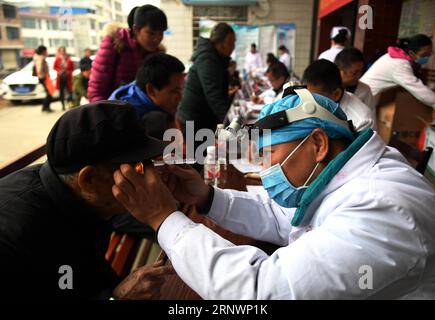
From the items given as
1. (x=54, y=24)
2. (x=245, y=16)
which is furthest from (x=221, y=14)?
(x=54, y=24)

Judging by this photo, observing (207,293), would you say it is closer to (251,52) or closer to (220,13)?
(251,52)

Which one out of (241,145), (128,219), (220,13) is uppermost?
(220,13)

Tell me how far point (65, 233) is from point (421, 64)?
13.7 feet

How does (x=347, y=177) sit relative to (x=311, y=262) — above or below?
above

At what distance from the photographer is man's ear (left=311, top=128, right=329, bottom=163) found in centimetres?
106

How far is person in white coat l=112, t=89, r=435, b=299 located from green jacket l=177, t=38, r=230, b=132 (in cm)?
201

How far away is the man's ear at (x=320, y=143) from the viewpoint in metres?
1.06

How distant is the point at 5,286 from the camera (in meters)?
0.83

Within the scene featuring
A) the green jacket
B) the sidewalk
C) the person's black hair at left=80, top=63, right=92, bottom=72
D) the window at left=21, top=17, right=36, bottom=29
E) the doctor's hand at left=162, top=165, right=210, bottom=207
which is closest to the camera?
the doctor's hand at left=162, top=165, right=210, bottom=207

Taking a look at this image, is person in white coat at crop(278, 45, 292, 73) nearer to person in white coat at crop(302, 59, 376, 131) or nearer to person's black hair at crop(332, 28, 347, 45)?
person's black hair at crop(332, 28, 347, 45)

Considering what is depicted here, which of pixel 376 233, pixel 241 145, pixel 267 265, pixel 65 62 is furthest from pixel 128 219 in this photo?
pixel 65 62

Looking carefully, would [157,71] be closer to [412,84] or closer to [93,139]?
[93,139]

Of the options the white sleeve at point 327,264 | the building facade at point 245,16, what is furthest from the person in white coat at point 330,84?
the building facade at point 245,16

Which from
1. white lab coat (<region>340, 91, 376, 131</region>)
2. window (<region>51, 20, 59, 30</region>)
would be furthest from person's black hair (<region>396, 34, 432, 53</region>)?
window (<region>51, 20, 59, 30</region>)
